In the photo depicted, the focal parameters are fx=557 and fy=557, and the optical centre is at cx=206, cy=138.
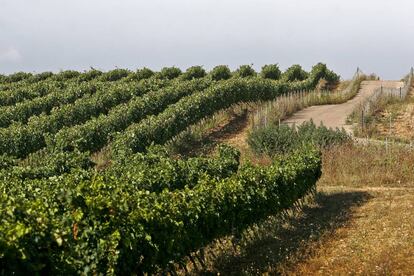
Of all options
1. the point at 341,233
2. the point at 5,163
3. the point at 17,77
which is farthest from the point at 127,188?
the point at 17,77

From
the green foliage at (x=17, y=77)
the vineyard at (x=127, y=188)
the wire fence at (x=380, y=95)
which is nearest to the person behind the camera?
the vineyard at (x=127, y=188)

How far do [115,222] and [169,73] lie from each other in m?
51.0

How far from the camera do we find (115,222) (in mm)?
10680

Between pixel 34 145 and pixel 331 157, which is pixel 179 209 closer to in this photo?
pixel 331 157

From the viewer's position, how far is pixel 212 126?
4053cm

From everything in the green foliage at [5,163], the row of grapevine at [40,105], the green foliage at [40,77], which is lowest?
the green foliage at [5,163]

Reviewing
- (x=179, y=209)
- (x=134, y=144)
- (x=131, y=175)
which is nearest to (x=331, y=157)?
(x=134, y=144)

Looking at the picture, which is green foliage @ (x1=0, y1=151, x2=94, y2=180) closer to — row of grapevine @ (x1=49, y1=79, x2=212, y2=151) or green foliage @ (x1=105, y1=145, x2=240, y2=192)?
green foliage @ (x1=105, y1=145, x2=240, y2=192)

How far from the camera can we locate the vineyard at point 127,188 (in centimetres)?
959

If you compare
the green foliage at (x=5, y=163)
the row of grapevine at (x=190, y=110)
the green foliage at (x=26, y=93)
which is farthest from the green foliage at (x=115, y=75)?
the green foliage at (x=5, y=163)

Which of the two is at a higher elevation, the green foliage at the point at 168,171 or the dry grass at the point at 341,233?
the green foliage at the point at 168,171

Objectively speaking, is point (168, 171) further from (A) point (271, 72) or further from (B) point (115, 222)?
(A) point (271, 72)

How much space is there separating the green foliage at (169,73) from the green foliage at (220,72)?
3884 mm

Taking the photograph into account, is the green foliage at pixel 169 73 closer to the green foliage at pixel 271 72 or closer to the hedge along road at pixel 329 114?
the green foliage at pixel 271 72
